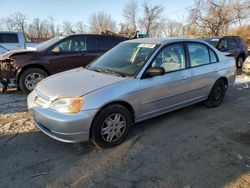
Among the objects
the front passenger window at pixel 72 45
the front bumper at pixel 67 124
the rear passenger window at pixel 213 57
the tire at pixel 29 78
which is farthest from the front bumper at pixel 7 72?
the rear passenger window at pixel 213 57

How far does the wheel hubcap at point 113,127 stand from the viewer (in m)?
3.14

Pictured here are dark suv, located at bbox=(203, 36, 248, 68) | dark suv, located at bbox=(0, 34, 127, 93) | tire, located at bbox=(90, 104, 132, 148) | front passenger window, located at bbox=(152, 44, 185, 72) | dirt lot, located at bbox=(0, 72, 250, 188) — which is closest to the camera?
dirt lot, located at bbox=(0, 72, 250, 188)

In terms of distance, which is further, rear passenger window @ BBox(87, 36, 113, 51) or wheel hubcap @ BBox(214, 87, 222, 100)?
rear passenger window @ BBox(87, 36, 113, 51)

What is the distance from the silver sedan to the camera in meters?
2.91

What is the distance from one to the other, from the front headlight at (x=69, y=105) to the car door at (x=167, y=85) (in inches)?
40.1

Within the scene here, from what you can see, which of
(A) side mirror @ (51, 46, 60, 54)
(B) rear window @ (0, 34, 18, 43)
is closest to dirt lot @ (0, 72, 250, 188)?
(A) side mirror @ (51, 46, 60, 54)

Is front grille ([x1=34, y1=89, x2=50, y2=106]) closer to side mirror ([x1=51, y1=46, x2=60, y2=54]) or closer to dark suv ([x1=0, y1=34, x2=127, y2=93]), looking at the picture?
dark suv ([x1=0, y1=34, x2=127, y2=93])

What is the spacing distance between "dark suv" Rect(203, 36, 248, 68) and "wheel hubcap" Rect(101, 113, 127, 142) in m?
7.63

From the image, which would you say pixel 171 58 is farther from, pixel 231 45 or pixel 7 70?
pixel 231 45

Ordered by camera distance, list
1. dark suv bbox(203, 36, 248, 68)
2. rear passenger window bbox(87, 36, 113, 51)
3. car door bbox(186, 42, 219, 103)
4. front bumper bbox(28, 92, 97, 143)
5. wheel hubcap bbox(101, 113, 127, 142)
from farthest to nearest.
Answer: dark suv bbox(203, 36, 248, 68) < rear passenger window bbox(87, 36, 113, 51) < car door bbox(186, 42, 219, 103) < wheel hubcap bbox(101, 113, 127, 142) < front bumper bbox(28, 92, 97, 143)

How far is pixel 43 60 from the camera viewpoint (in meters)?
5.93

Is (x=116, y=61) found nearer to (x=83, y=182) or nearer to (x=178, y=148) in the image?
(x=178, y=148)

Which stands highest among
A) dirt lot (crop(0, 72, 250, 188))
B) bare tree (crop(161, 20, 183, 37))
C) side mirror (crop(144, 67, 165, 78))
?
bare tree (crop(161, 20, 183, 37))

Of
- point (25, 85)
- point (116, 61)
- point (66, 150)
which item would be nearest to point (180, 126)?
point (116, 61)
